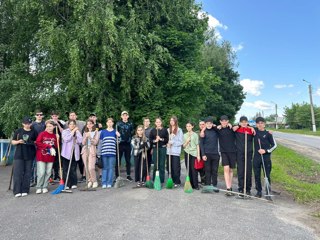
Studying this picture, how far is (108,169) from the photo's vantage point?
22.9 feet

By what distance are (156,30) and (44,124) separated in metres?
7.06

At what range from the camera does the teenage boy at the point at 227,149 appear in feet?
21.1

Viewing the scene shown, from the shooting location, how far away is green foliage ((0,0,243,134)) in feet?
33.2

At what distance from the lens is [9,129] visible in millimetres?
11008

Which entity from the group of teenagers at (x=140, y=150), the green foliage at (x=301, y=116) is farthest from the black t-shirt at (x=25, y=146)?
the green foliage at (x=301, y=116)

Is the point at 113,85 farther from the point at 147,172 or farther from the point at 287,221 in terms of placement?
the point at 287,221

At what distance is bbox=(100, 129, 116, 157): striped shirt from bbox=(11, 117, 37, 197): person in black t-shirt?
1.67 meters

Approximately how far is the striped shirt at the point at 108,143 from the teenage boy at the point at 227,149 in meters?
2.75

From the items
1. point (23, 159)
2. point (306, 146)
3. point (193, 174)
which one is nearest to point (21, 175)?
point (23, 159)

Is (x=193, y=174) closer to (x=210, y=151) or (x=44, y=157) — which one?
(x=210, y=151)

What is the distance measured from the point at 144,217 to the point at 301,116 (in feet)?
221

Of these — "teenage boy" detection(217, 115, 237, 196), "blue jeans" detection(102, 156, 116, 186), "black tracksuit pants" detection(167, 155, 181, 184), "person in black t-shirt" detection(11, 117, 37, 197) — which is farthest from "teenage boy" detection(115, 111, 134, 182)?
"teenage boy" detection(217, 115, 237, 196)

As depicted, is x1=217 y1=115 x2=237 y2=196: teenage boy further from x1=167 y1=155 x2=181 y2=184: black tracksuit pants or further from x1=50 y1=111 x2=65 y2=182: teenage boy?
x1=50 y1=111 x2=65 y2=182: teenage boy

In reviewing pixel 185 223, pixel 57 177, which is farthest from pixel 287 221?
pixel 57 177
